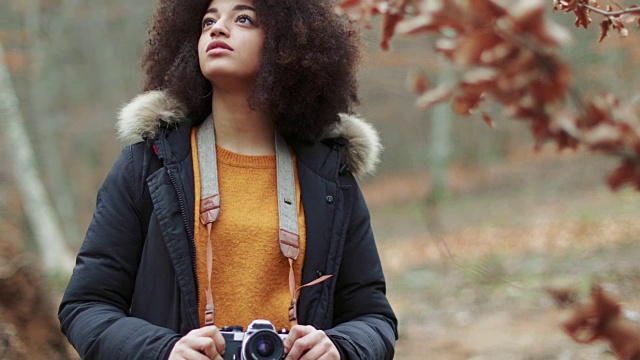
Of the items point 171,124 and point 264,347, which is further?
point 171,124

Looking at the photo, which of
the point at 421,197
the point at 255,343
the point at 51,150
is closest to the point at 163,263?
the point at 255,343

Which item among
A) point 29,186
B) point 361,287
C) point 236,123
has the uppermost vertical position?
point 236,123

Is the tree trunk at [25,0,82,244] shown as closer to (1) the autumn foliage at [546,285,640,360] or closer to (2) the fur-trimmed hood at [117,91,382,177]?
(2) the fur-trimmed hood at [117,91,382,177]

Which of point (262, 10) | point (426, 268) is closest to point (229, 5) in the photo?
point (262, 10)

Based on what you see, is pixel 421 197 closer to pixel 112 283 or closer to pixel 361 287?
pixel 361 287

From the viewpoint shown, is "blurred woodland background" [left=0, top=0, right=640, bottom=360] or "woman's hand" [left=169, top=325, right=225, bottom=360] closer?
"woman's hand" [left=169, top=325, right=225, bottom=360]

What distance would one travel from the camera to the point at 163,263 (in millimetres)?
2016

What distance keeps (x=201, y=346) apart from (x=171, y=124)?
0.69 m

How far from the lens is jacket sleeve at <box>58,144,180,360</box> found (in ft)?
6.25

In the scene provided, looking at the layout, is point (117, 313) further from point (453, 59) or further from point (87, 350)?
point (453, 59)

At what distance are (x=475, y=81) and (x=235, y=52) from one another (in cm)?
140

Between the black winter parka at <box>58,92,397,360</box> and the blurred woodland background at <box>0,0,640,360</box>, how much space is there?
1.01ft

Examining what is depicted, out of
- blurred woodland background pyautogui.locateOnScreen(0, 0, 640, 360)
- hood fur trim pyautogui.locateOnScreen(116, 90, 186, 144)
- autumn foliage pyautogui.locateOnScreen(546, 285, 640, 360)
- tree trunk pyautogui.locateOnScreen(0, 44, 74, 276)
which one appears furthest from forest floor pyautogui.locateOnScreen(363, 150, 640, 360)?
tree trunk pyautogui.locateOnScreen(0, 44, 74, 276)

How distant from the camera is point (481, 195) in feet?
59.6
